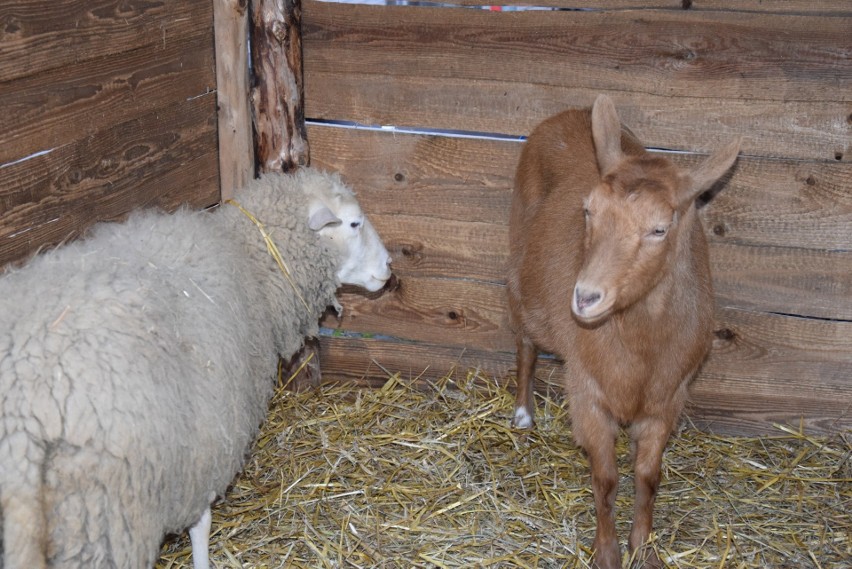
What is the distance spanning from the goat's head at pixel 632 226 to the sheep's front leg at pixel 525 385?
154cm

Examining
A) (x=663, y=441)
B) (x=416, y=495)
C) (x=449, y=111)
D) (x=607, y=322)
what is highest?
(x=449, y=111)

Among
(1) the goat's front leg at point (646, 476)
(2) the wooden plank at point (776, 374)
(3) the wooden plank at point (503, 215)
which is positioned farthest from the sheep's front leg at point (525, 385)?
(1) the goat's front leg at point (646, 476)

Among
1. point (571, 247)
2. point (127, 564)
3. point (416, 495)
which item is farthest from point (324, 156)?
point (127, 564)

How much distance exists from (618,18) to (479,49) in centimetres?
73

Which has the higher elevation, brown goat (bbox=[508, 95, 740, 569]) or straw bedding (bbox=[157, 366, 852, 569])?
brown goat (bbox=[508, 95, 740, 569])

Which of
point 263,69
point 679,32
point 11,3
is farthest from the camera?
point 263,69

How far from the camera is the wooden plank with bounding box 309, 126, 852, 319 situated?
4.45 meters

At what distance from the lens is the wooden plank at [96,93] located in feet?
10.3

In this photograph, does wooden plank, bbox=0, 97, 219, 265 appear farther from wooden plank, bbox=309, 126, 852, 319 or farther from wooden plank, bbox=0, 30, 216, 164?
wooden plank, bbox=309, 126, 852, 319

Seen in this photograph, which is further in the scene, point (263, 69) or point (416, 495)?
point (263, 69)

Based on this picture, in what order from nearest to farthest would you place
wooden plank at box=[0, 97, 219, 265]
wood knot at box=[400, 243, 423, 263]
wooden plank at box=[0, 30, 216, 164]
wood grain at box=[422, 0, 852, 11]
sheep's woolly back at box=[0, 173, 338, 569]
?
sheep's woolly back at box=[0, 173, 338, 569] → wooden plank at box=[0, 30, 216, 164] → wooden plank at box=[0, 97, 219, 265] → wood grain at box=[422, 0, 852, 11] → wood knot at box=[400, 243, 423, 263]

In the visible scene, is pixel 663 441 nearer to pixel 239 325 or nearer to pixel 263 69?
pixel 239 325

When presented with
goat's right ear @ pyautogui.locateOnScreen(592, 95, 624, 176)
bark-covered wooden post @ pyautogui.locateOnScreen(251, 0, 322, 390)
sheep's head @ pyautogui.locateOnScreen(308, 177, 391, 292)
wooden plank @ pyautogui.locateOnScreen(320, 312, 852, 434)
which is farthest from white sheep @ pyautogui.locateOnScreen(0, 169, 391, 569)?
wooden plank @ pyautogui.locateOnScreen(320, 312, 852, 434)

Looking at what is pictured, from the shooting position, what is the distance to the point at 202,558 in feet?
11.7
